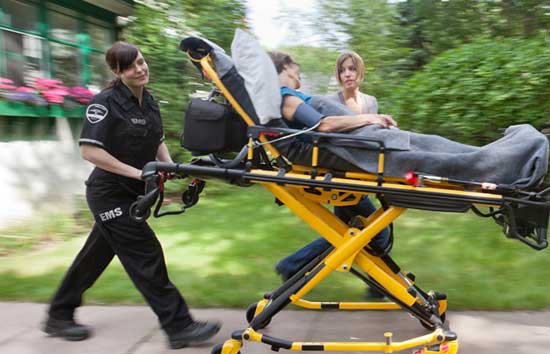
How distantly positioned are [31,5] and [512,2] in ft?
24.2

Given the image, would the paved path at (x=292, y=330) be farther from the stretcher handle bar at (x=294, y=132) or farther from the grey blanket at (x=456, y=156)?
the stretcher handle bar at (x=294, y=132)

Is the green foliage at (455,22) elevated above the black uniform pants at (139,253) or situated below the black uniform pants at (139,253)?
above

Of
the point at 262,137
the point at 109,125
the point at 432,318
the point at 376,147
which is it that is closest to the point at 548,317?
the point at 432,318

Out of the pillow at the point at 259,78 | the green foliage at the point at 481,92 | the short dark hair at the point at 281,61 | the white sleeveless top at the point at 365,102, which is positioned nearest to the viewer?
the pillow at the point at 259,78

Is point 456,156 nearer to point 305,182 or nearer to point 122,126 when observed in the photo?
point 305,182

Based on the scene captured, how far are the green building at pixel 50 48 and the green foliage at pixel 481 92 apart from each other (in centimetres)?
477

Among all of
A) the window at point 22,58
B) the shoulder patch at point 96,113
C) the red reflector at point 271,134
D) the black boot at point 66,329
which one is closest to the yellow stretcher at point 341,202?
→ the red reflector at point 271,134

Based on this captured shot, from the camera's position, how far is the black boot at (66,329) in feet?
12.3

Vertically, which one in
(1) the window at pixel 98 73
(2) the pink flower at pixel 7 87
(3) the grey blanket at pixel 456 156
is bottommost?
(3) the grey blanket at pixel 456 156

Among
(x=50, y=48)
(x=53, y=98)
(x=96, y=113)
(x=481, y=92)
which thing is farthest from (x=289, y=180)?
(x=50, y=48)

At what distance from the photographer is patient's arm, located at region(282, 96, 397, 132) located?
312cm

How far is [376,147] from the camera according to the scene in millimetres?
2984

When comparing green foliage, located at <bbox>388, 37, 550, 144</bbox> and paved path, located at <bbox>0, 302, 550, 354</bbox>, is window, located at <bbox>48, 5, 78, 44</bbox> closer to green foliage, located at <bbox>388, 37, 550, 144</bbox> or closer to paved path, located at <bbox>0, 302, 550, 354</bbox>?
green foliage, located at <bbox>388, 37, 550, 144</bbox>

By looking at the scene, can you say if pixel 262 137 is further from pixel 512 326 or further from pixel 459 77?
pixel 459 77
